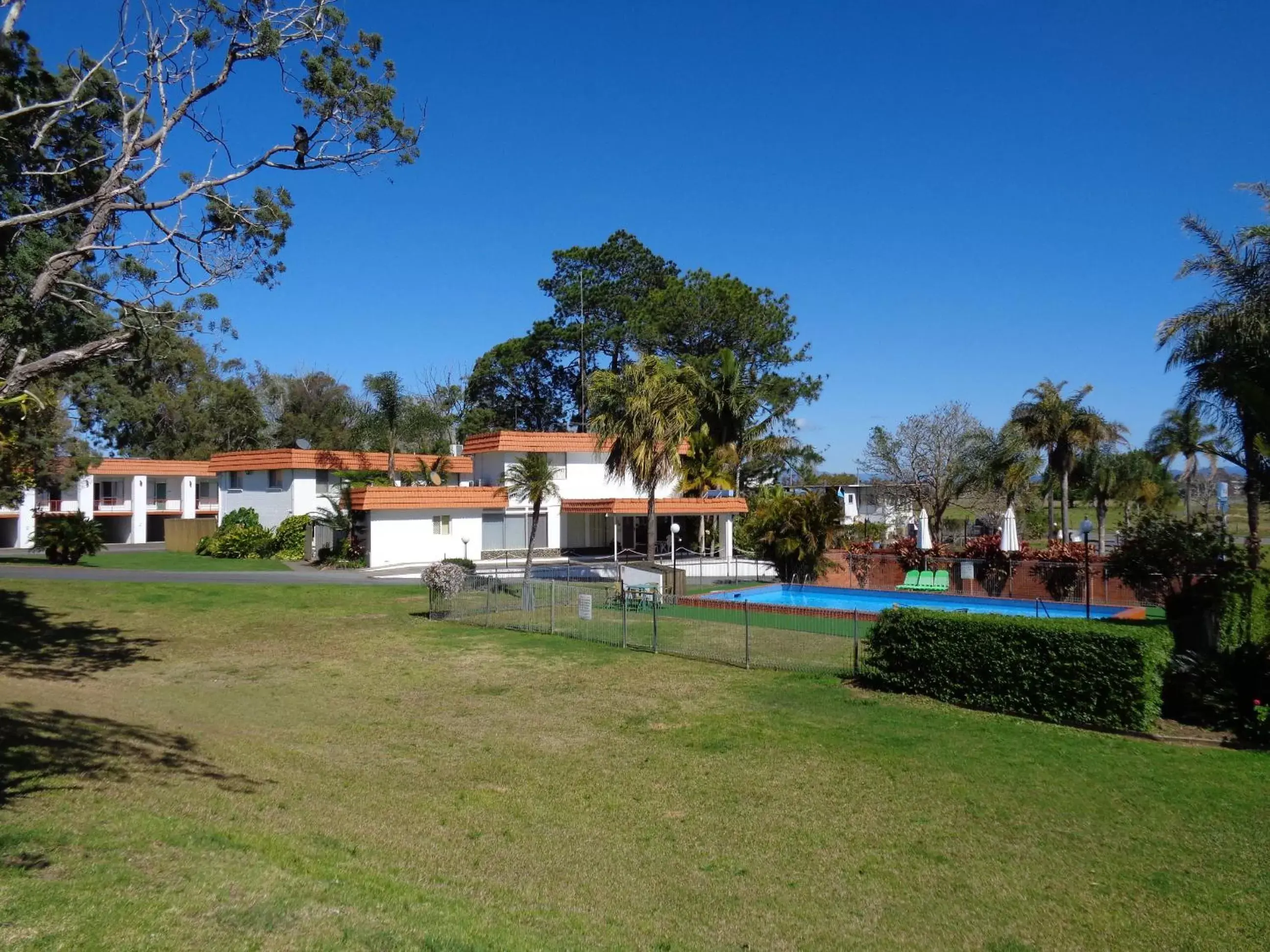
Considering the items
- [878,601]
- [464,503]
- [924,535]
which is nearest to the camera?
[878,601]

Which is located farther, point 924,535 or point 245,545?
point 245,545

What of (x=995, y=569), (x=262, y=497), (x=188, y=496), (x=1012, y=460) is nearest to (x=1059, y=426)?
(x=1012, y=460)

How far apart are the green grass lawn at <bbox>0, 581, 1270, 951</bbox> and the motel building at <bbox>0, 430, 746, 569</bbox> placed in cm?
2427

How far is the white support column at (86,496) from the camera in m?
56.1

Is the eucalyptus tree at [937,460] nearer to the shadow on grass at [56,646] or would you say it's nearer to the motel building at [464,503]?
the motel building at [464,503]

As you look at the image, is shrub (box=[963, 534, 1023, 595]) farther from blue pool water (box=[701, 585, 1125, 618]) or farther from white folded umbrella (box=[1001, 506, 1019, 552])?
blue pool water (box=[701, 585, 1125, 618])

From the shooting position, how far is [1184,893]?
7.73 m

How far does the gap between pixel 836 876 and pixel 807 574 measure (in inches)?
1005

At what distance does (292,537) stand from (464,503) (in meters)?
9.44

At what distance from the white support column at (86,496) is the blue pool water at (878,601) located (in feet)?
143

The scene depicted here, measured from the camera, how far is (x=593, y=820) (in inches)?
384

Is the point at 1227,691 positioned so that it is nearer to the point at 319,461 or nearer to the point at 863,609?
the point at 863,609

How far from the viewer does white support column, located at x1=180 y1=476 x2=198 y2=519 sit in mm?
59812

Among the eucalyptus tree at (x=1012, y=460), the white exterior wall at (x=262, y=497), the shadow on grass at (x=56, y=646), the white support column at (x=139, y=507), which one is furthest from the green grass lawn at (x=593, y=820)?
the white support column at (x=139, y=507)
